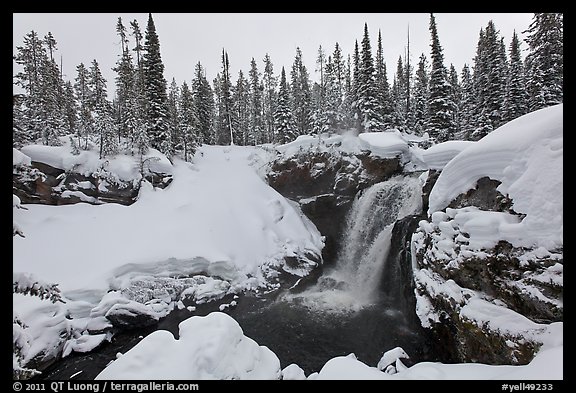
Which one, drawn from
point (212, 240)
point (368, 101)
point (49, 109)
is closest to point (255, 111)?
point (368, 101)

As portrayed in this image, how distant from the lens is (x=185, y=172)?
21.1 meters

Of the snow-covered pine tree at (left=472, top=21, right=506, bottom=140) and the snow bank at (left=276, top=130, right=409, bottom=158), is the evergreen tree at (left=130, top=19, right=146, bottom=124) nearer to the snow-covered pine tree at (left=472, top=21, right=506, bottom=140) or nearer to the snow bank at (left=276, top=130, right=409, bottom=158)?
the snow bank at (left=276, top=130, right=409, bottom=158)

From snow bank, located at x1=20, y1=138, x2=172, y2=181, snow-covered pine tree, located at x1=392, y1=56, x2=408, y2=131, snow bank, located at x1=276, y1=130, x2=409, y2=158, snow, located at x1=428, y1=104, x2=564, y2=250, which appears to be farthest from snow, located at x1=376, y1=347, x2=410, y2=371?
snow-covered pine tree, located at x1=392, y1=56, x2=408, y2=131

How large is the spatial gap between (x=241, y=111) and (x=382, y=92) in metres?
23.0

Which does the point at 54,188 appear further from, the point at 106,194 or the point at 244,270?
the point at 244,270

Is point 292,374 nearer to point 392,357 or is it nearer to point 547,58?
point 392,357

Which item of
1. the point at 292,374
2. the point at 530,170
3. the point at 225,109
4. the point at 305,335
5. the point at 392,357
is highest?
the point at 225,109

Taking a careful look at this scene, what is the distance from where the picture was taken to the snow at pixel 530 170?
4672 millimetres

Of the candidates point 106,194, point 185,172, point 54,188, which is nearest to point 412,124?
point 185,172

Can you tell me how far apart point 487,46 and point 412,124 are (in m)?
10.5

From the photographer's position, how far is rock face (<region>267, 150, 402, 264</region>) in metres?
16.2

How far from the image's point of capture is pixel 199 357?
435cm

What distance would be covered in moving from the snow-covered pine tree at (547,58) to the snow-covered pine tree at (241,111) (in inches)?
1280

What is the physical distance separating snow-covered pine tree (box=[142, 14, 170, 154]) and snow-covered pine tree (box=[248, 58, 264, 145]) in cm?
1924
